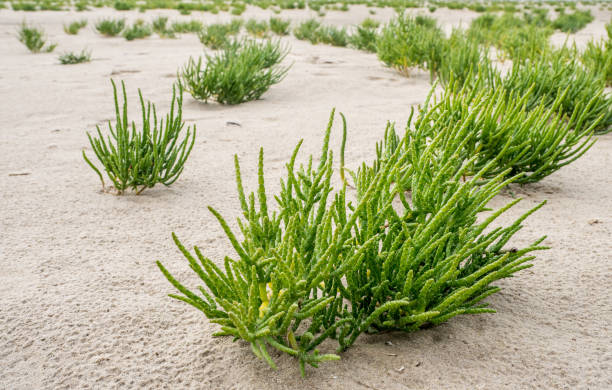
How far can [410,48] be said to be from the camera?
592cm

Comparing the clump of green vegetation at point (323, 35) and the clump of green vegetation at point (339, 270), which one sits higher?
the clump of green vegetation at point (323, 35)

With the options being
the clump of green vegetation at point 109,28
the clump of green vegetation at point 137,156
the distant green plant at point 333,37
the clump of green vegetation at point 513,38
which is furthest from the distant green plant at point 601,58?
the clump of green vegetation at point 109,28

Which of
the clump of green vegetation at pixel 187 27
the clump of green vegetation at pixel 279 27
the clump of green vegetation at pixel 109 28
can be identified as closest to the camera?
the clump of green vegetation at pixel 109 28

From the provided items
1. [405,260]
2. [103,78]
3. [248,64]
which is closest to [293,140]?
[248,64]

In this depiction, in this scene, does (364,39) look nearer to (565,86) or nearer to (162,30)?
(162,30)

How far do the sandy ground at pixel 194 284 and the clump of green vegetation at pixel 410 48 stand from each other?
2.08m

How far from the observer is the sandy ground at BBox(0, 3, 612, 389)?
1.39 meters

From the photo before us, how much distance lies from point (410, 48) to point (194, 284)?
15.8ft

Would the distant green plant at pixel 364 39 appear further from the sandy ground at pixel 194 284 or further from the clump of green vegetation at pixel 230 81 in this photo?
the sandy ground at pixel 194 284

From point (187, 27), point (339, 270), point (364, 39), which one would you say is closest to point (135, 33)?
point (187, 27)

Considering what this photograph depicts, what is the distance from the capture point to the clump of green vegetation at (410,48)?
18.9 feet

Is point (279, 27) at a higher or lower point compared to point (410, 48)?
higher

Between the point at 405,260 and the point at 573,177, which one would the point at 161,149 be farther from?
the point at 573,177

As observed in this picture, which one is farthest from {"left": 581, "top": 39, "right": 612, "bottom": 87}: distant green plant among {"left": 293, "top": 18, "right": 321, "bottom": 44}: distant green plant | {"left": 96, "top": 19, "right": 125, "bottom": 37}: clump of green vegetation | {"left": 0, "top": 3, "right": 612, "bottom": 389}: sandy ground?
{"left": 96, "top": 19, "right": 125, "bottom": 37}: clump of green vegetation
